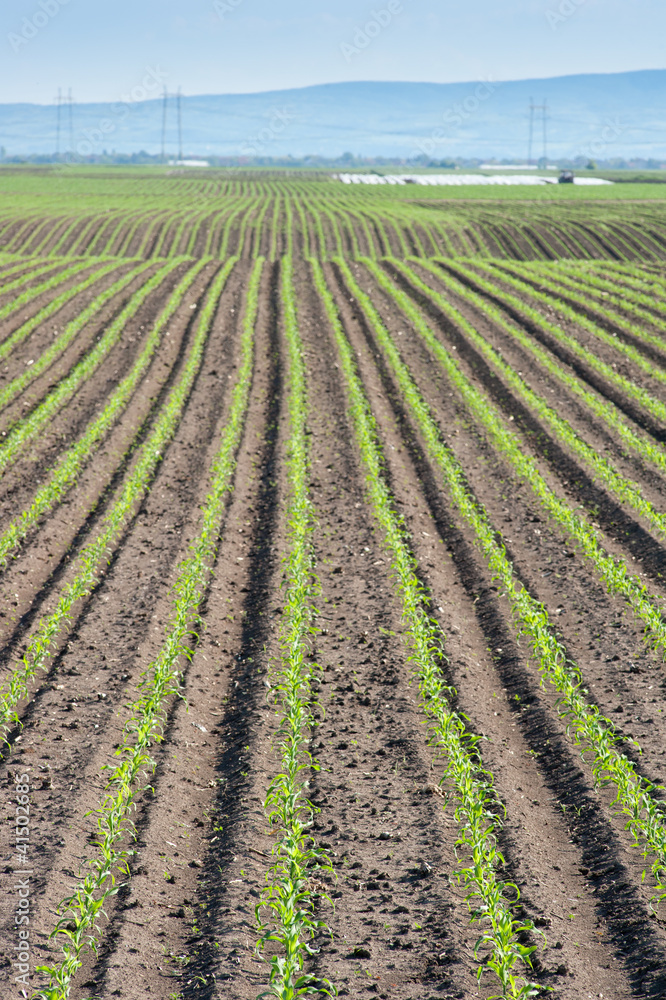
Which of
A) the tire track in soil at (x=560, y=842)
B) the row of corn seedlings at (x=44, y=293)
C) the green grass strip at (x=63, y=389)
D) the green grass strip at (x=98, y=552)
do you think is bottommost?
the tire track in soil at (x=560, y=842)

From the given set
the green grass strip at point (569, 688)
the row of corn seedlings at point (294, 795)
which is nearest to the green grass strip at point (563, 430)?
the green grass strip at point (569, 688)

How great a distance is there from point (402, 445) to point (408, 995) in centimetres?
1177

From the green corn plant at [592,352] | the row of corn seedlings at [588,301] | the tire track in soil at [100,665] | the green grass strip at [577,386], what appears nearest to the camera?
the tire track in soil at [100,665]

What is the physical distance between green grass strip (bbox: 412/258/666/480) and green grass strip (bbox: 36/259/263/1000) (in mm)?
7669

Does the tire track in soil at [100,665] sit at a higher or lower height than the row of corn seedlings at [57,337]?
lower

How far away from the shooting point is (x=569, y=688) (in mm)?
8391

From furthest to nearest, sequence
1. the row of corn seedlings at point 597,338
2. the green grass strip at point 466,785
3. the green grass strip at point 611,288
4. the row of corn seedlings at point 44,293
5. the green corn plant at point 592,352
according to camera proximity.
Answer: the green grass strip at point 611,288 < the row of corn seedlings at point 44,293 < the row of corn seedlings at point 597,338 < the green corn plant at point 592,352 < the green grass strip at point 466,785

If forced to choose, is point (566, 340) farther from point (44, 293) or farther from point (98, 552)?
point (44, 293)

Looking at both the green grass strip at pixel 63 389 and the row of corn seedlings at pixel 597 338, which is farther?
the row of corn seedlings at pixel 597 338

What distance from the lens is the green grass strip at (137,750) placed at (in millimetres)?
5422

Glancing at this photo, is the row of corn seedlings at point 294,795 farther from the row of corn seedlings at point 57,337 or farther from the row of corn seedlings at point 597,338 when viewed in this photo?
the row of corn seedlings at point 597,338

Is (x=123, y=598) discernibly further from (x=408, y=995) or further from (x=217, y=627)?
(x=408, y=995)

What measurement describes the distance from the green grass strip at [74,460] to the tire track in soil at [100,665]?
56.9 inches

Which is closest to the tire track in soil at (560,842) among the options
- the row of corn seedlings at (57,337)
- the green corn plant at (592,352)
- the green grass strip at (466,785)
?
the green grass strip at (466,785)
